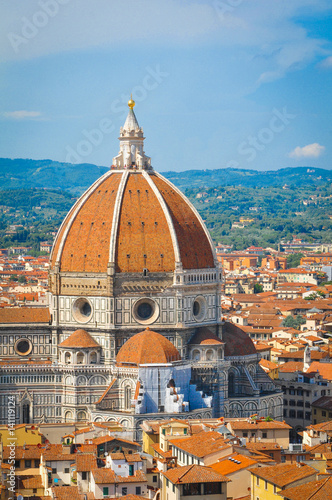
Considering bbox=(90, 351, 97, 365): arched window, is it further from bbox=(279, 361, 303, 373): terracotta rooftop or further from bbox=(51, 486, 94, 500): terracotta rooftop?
bbox=(51, 486, 94, 500): terracotta rooftop

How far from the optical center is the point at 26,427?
218ft

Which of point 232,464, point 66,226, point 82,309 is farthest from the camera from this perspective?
point 66,226

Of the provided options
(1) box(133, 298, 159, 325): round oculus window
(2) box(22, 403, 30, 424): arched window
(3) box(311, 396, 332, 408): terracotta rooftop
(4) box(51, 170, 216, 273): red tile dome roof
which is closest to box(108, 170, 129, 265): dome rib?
(4) box(51, 170, 216, 273): red tile dome roof

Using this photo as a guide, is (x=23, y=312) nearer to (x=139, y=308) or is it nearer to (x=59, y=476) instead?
(x=139, y=308)

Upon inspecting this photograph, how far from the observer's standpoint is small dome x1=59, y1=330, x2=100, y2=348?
74.3 metres

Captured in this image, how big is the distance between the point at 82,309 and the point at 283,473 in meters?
31.0

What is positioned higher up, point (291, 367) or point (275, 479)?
point (291, 367)

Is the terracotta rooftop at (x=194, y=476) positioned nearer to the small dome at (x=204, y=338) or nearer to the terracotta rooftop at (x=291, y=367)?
the small dome at (x=204, y=338)

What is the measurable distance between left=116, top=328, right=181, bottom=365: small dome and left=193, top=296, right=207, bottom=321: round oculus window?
17.5 ft

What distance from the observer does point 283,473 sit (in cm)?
4753

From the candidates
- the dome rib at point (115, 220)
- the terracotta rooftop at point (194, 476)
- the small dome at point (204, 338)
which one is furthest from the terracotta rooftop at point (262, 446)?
the dome rib at point (115, 220)

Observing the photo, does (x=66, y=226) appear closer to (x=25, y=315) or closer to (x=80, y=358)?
(x=25, y=315)

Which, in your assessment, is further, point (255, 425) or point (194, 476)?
point (255, 425)

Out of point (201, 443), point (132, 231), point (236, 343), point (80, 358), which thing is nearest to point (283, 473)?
point (201, 443)
